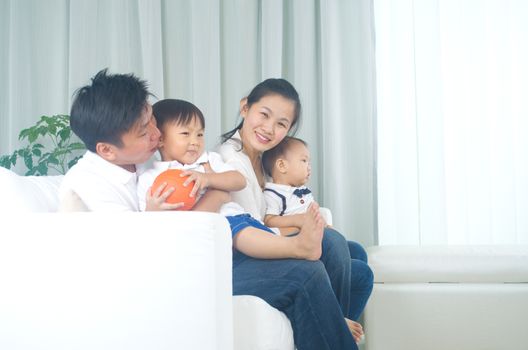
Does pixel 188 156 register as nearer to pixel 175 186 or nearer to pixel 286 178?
pixel 175 186

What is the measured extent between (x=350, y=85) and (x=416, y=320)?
1.61 m

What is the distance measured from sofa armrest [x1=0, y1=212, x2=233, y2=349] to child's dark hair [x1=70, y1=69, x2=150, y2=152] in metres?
0.38

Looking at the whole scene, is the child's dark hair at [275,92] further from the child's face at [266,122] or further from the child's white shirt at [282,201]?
the child's white shirt at [282,201]

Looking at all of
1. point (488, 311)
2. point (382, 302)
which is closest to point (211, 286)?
point (382, 302)

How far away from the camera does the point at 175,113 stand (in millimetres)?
1646

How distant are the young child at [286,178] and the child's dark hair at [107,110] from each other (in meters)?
0.61

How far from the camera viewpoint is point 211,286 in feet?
3.76

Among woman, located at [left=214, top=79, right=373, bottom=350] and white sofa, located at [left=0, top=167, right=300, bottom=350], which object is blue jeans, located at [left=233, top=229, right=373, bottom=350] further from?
white sofa, located at [left=0, top=167, right=300, bottom=350]

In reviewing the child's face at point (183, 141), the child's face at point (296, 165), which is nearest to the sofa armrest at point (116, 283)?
the child's face at point (183, 141)

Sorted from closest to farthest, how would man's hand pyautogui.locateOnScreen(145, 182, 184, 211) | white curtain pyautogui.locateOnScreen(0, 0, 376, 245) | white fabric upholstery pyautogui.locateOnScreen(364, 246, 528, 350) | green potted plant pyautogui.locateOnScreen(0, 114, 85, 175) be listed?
man's hand pyautogui.locateOnScreen(145, 182, 184, 211) → white fabric upholstery pyautogui.locateOnScreen(364, 246, 528, 350) → green potted plant pyautogui.locateOnScreen(0, 114, 85, 175) → white curtain pyautogui.locateOnScreen(0, 0, 376, 245)

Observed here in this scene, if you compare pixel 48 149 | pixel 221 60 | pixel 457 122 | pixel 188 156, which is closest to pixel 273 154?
pixel 188 156

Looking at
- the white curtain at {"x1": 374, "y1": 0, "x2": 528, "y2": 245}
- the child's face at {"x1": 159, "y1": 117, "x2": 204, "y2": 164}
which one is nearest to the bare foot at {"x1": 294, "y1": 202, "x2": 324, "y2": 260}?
the child's face at {"x1": 159, "y1": 117, "x2": 204, "y2": 164}

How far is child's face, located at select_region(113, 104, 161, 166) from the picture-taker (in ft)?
5.00

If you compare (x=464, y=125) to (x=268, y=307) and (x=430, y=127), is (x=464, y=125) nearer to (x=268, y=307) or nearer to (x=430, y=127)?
(x=430, y=127)
